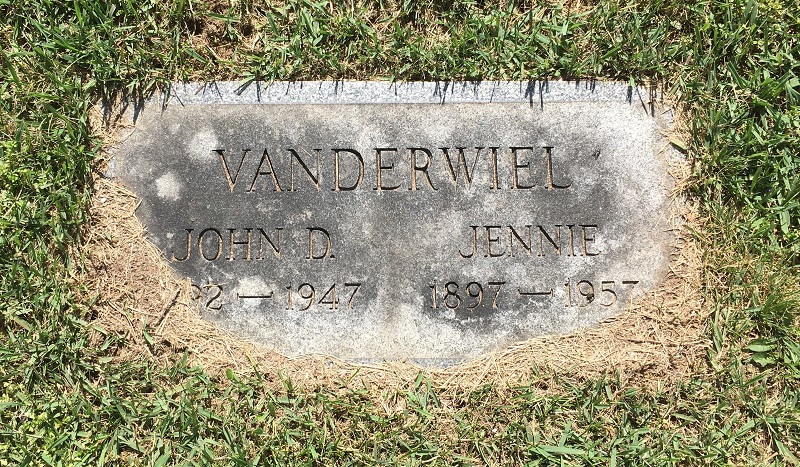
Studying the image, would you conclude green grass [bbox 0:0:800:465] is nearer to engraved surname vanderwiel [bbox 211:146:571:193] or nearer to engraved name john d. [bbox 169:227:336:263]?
engraved surname vanderwiel [bbox 211:146:571:193]

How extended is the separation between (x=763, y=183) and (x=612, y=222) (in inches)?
31.3

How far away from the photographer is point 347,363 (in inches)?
111

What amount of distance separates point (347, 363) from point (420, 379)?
350 millimetres

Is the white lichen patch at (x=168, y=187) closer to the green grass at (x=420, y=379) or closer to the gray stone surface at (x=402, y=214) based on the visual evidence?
the gray stone surface at (x=402, y=214)

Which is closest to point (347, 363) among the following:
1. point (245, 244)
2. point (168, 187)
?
point (245, 244)

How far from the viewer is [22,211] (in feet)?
9.37

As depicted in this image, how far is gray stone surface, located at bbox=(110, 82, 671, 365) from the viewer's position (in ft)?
9.24

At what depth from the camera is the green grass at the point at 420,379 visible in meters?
2.78

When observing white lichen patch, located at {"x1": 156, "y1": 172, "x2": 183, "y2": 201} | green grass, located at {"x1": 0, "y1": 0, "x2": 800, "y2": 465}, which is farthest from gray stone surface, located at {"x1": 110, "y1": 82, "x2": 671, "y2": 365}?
green grass, located at {"x1": 0, "y1": 0, "x2": 800, "y2": 465}

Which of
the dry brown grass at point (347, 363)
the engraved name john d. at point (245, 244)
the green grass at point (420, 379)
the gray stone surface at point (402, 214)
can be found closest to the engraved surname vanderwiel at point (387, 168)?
the gray stone surface at point (402, 214)

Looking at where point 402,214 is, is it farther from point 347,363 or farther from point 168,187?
point 168,187

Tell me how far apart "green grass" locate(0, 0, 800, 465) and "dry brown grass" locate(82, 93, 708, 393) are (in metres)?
0.07

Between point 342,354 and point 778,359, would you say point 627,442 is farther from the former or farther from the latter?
point 342,354

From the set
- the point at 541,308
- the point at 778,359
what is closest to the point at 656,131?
the point at 541,308
